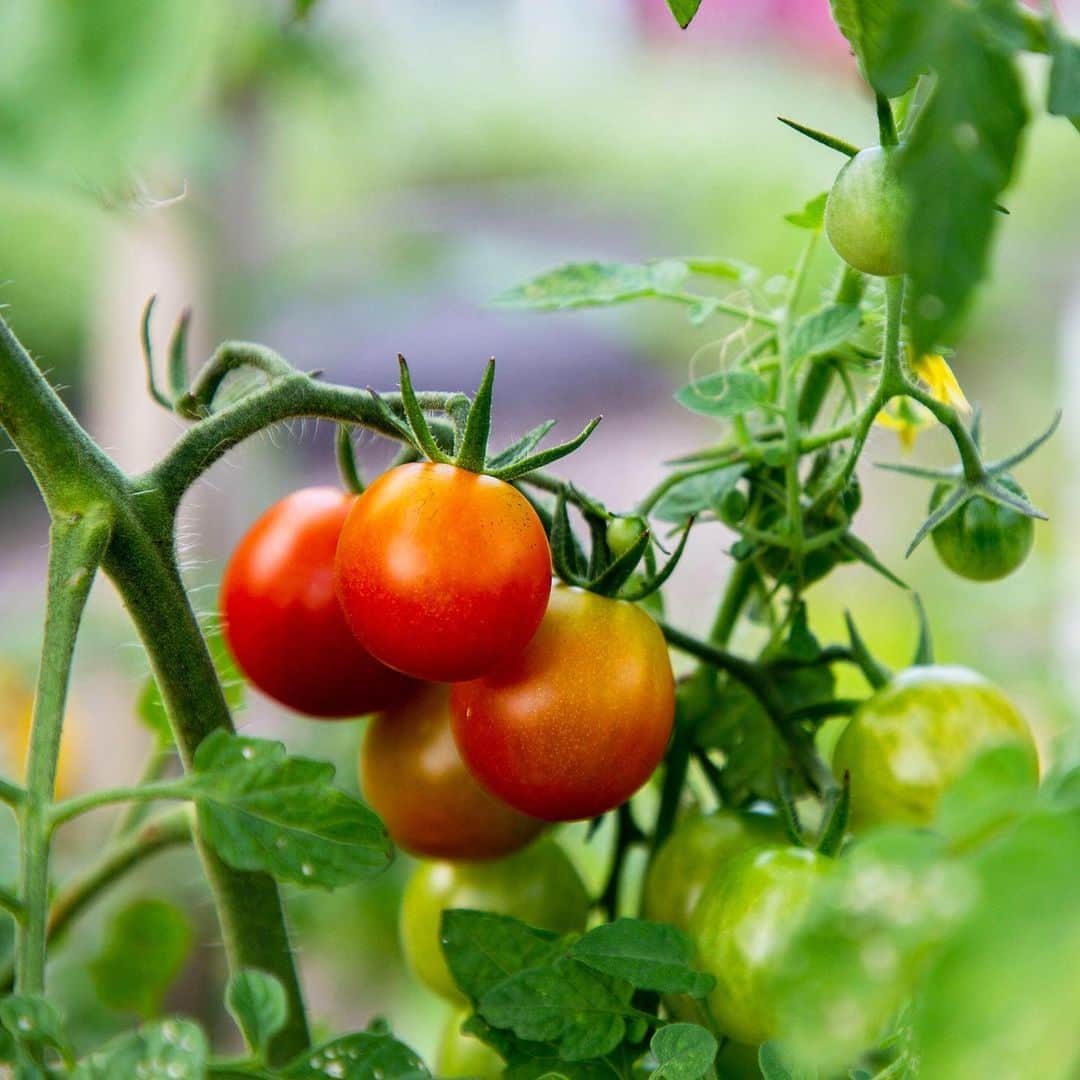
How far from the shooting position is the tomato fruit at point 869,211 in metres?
0.38

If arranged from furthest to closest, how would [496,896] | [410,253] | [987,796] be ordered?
[410,253]
[496,896]
[987,796]

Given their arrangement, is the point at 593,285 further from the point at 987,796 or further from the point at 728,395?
the point at 987,796

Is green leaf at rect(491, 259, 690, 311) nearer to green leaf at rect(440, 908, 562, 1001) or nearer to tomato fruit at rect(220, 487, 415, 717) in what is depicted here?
tomato fruit at rect(220, 487, 415, 717)

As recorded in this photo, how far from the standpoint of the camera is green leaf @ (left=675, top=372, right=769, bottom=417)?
499 mm

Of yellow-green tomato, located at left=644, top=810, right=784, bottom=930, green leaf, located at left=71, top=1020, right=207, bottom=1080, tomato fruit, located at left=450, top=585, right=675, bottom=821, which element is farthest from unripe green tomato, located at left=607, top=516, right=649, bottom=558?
green leaf, located at left=71, top=1020, right=207, bottom=1080

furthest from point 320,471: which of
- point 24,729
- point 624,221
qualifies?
point 24,729

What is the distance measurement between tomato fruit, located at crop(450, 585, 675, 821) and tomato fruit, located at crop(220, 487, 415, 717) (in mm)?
79

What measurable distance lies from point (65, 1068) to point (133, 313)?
1596 mm

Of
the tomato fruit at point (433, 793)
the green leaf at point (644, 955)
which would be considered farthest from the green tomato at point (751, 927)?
the tomato fruit at point (433, 793)

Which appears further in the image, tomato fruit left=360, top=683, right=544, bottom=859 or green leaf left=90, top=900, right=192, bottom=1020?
green leaf left=90, top=900, right=192, bottom=1020

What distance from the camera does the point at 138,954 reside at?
0.65 meters

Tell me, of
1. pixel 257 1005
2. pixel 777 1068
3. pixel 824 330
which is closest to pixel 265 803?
pixel 257 1005

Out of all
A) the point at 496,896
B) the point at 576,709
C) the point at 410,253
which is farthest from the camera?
the point at 410,253

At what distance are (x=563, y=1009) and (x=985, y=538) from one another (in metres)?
0.23
